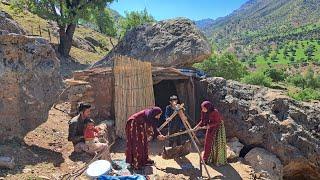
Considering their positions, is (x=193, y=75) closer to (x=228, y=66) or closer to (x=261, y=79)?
(x=228, y=66)

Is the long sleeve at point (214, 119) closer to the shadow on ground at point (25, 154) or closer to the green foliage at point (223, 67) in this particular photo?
the shadow on ground at point (25, 154)

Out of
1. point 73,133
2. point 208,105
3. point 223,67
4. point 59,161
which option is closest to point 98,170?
point 59,161

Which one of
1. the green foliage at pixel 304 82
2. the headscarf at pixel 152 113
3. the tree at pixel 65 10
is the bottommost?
the green foliage at pixel 304 82

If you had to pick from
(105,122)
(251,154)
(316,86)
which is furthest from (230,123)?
(316,86)

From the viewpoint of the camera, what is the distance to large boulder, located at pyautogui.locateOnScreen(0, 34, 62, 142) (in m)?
9.53

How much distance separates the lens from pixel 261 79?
131ft

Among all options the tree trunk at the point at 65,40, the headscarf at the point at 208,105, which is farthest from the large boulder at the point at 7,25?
the tree trunk at the point at 65,40

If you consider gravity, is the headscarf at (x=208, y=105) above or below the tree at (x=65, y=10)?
below

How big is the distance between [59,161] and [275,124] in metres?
5.63

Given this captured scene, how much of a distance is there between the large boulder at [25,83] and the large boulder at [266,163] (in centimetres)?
513

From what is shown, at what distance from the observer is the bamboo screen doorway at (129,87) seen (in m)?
12.7

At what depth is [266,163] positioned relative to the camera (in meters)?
11.3

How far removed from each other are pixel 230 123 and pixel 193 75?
6.20ft

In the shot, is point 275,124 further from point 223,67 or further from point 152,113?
point 223,67
